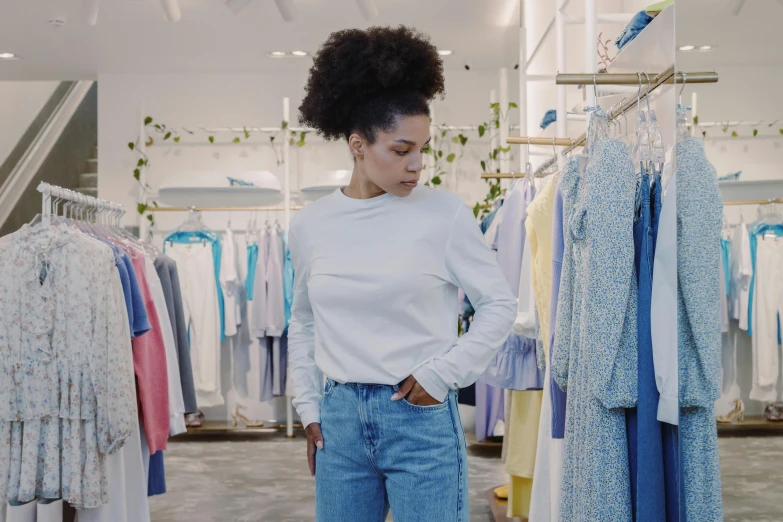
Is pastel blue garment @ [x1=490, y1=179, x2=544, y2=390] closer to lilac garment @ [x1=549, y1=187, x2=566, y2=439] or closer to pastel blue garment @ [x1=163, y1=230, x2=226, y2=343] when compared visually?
lilac garment @ [x1=549, y1=187, x2=566, y2=439]

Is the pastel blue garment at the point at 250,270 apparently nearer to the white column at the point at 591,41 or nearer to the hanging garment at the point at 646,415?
the white column at the point at 591,41

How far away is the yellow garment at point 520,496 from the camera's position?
338cm

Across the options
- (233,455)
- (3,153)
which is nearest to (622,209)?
(233,455)

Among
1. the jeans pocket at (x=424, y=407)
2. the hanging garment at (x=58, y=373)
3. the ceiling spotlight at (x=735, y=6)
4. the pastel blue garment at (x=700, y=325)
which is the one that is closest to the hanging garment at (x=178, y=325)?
the hanging garment at (x=58, y=373)

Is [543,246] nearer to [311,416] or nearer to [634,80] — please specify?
[634,80]

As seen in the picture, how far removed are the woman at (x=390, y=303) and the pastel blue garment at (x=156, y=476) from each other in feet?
6.56

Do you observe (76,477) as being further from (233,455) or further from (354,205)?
(233,455)

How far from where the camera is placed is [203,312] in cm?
586

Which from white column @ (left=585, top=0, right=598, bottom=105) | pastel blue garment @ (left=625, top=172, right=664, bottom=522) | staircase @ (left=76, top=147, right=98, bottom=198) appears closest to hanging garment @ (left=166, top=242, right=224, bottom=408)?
staircase @ (left=76, top=147, right=98, bottom=198)

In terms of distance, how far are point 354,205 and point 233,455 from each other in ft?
14.2

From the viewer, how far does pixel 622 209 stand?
Answer: 5.66ft

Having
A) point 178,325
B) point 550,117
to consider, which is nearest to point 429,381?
point 550,117

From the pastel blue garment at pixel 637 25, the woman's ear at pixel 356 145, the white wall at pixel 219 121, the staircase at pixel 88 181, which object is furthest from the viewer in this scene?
the staircase at pixel 88 181

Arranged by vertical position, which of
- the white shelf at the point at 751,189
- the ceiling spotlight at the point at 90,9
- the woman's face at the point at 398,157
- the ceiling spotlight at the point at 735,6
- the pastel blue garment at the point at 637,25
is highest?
the ceiling spotlight at the point at 90,9
